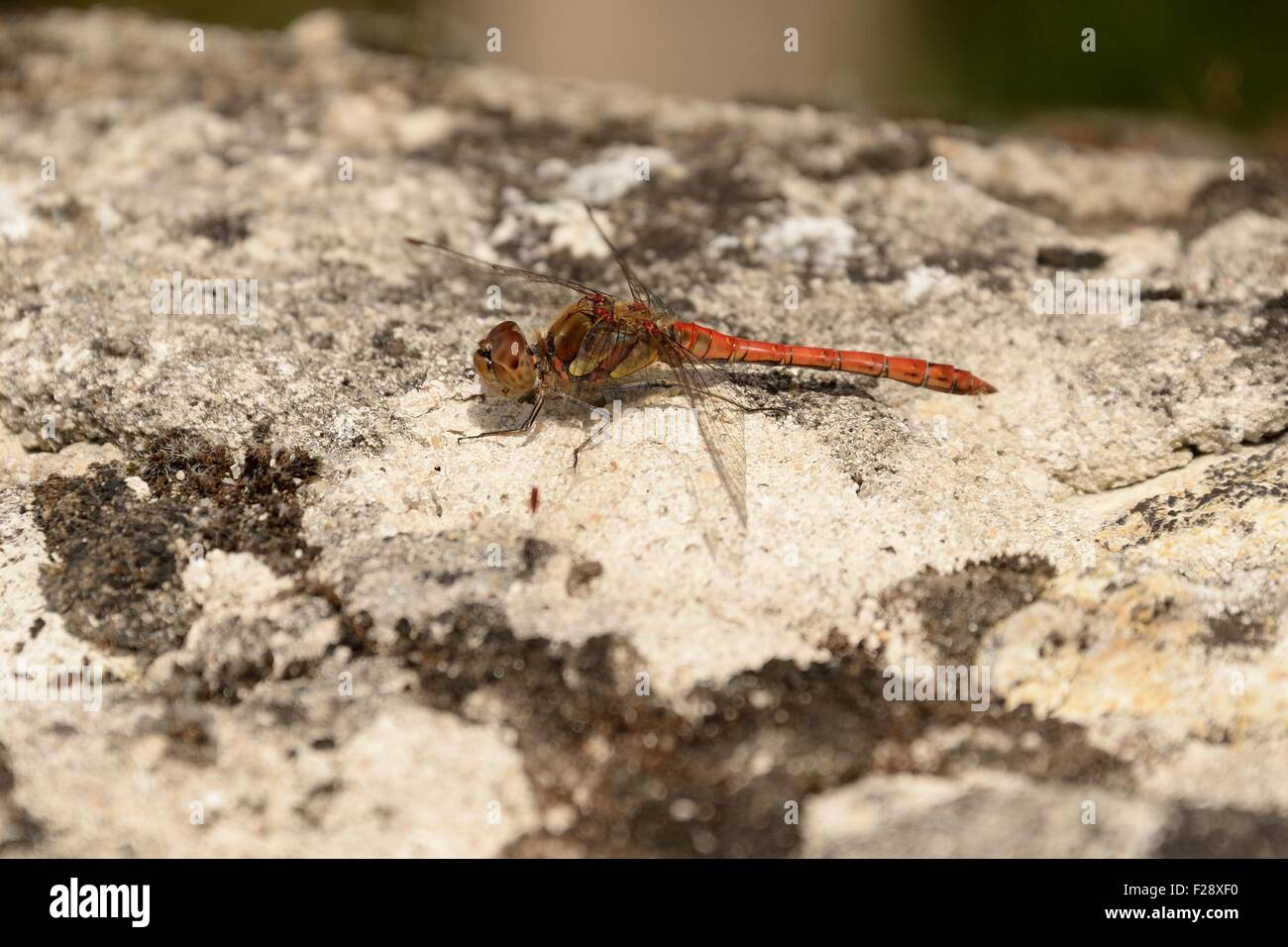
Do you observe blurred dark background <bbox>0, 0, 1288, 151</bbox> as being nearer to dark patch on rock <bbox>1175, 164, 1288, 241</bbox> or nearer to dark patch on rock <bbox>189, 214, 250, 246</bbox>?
dark patch on rock <bbox>1175, 164, 1288, 241</bbox>

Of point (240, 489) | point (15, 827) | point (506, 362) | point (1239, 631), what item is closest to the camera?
point (15, 827)

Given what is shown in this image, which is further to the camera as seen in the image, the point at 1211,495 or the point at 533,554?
the point at 1211,495

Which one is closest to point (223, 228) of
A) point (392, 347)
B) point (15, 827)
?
point (392, 347)

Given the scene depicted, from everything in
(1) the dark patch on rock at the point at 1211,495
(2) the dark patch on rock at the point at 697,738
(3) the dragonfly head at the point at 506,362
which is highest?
(3) the dragonfly head at the point at 506,362

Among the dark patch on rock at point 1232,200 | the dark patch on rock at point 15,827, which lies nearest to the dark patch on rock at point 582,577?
the dark patch on rock at point 15,827

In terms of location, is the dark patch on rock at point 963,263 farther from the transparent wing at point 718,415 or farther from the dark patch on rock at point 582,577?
the dark patch on rock at point 582,577

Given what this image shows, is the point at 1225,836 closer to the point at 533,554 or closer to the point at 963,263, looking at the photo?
the point at 533,554

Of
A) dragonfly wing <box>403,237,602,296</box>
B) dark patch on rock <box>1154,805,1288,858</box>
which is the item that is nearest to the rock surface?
dark patch on rock <box>1154,805,1288,858</box>
